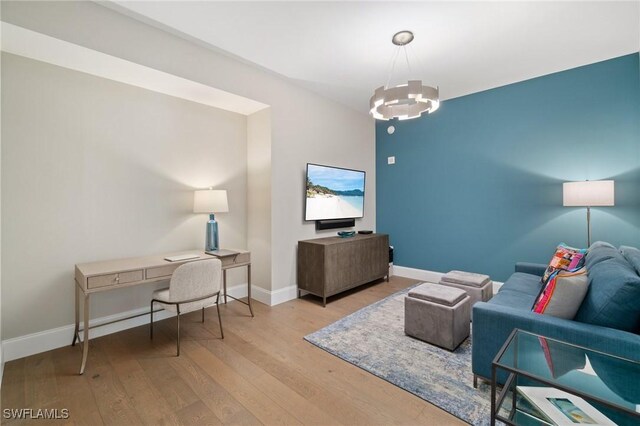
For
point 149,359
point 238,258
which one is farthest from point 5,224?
point 238,258

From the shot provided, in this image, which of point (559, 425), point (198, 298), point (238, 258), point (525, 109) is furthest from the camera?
point (525, 109)

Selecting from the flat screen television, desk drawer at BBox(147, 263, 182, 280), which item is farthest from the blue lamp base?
the flat screen television

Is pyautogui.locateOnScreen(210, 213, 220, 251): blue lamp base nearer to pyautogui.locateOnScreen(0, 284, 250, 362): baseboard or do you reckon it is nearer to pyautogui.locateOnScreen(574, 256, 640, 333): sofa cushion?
pyautogui.locateOnScreen(0, 284, 250, 362): baseboard

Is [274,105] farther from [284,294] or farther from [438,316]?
[438,316]

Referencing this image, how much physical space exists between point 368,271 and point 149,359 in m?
2.84

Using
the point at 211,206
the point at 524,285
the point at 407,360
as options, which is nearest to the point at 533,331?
the point at 407,360

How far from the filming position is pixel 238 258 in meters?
3.03

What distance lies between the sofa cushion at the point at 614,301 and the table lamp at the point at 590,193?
1.64m

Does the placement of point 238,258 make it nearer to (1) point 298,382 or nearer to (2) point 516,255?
(1) point 298,382

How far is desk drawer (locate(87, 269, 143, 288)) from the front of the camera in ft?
6.86

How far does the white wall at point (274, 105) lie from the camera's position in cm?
212

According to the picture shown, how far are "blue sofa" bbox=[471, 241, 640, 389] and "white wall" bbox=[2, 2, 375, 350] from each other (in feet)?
7.84

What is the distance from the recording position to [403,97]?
2.30 meters

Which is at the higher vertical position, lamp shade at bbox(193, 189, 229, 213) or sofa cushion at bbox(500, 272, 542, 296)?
lamp shade at bbox(193, 189, 229, 213)
